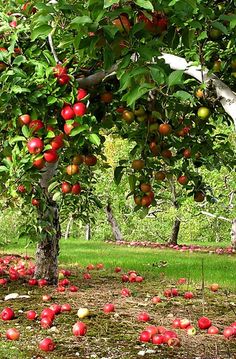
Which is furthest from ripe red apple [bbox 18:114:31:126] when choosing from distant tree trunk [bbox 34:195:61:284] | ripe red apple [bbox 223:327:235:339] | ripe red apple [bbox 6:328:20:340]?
distant tree trunk [bbox 34:195:61:284]

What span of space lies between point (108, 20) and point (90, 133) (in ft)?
3.00

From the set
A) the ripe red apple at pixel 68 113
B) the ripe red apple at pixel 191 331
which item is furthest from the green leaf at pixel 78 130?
the ripe red apple at pixel 191 331

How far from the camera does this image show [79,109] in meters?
3.11

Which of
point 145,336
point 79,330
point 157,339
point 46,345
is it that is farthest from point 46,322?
point 157,339

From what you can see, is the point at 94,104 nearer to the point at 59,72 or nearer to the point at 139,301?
the point at 59,72

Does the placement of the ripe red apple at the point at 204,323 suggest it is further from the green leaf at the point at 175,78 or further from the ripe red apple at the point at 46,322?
the green leaf at the point at 175,78

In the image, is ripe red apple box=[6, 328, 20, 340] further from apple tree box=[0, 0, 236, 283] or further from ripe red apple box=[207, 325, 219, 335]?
ripe red apple box=[207, 325, 219, 335]

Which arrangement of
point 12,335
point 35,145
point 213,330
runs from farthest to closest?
point 213,330 < point 12,335 < point 35,145

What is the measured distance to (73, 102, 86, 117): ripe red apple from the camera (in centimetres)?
310

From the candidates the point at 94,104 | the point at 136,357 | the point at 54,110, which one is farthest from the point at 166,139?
the point at 136,357

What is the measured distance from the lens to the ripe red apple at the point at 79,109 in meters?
3.10

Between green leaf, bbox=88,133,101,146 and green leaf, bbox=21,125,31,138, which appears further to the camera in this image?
green leaf, bbox=21,125,31,138

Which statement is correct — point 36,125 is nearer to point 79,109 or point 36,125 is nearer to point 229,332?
point 79,109

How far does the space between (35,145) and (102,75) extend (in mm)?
1035
